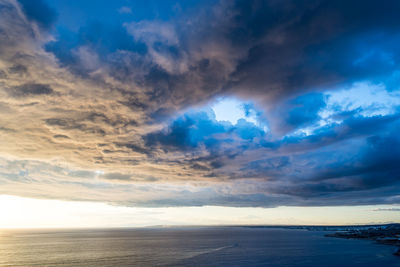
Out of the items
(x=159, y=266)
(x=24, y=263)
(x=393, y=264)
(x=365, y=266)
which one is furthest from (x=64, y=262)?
(x=393, y=264)

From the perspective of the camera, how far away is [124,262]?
85125 mm

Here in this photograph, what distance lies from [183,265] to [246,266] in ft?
64.1

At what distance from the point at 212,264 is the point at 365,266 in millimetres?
47422

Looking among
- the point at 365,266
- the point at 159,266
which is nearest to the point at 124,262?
the point at 159,266

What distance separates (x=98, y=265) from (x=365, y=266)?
274ft

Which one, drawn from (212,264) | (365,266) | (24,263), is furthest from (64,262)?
(365,266)

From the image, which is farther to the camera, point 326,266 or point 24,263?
point 24,263

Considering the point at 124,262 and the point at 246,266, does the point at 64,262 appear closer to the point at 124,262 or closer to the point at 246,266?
the point at 124,262

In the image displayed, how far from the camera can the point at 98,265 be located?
80188 mm

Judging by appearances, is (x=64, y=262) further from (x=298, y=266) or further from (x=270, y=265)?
(x=298, y=266)

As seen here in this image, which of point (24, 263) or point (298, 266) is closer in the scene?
point (298, 266)

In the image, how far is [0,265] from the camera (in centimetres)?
8256

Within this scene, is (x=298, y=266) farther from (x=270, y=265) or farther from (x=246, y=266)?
(x=246, y=266)

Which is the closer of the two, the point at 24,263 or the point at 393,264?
the point at 393,264
